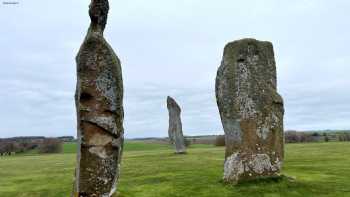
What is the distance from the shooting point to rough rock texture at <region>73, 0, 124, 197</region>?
1428 centimetres

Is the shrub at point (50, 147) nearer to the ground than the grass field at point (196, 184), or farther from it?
farther from it

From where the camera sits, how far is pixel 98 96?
14.3 m

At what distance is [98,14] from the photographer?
15312mm

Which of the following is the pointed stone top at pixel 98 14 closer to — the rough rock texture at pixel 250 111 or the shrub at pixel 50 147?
the rough rock texture at pixel 250 111

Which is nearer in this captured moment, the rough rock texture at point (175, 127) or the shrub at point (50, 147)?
the rough rock texture at point (175, 127)

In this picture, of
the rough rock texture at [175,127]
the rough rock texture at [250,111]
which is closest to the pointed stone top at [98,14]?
the rough rock texture at [250,111]

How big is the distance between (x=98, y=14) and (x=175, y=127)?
26689mm

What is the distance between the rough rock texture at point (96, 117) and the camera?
46.8 ft

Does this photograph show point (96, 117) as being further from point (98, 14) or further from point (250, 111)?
point (250, 111)

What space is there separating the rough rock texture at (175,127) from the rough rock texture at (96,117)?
88.5 ft

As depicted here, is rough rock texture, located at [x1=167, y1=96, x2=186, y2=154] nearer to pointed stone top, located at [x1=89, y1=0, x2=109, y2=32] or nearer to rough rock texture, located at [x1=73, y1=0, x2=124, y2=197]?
pointed stone top, located at [x1=89, y1=0, x2=109, y2=32]

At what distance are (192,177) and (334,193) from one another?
6.47 meters

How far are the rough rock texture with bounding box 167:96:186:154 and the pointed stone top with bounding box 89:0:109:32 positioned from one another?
2628 centimetres

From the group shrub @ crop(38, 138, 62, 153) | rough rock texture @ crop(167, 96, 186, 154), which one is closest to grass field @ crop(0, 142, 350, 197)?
rough rock texture @ crop(167, 96, 186, 154)
